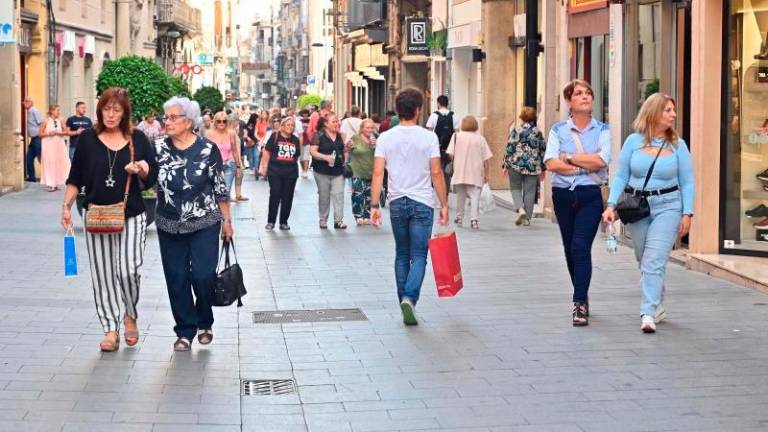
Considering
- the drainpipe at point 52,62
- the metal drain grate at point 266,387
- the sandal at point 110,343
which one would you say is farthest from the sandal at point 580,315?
the drainpipe at point 52,62

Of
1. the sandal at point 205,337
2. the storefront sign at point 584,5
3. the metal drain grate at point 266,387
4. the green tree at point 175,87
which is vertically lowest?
the metal drain grate at point 266,387

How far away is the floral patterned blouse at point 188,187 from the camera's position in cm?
950

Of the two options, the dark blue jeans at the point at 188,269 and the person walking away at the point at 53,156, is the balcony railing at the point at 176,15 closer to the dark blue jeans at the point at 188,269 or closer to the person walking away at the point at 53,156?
the person walking away at the point at 53,156

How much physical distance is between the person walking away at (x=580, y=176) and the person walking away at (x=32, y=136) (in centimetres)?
1948

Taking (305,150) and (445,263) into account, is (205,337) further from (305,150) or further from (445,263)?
(305,150)

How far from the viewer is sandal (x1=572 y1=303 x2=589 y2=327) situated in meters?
10.5

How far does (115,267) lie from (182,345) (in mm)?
672

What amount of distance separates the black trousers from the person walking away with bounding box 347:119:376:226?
105 cm

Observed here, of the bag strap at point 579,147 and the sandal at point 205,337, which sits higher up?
the bag strap at point 579,147

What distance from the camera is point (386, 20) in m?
48.3

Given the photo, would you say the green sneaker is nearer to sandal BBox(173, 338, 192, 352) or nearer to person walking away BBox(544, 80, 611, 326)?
person walking away BBox(544, 80, 611, 326)

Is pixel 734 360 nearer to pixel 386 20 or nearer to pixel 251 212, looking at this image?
pixel 251 212

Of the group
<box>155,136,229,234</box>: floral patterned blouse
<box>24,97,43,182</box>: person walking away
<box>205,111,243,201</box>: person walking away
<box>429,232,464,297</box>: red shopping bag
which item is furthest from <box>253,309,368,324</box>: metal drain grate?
<box>24,97,43,182</box>: person walking away

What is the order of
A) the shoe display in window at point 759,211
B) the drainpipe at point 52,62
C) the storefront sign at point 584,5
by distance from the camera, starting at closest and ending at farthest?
the shoe display in window at point 759,211
the storefront sign at point 584,5
the drainpipe at point 52,62
